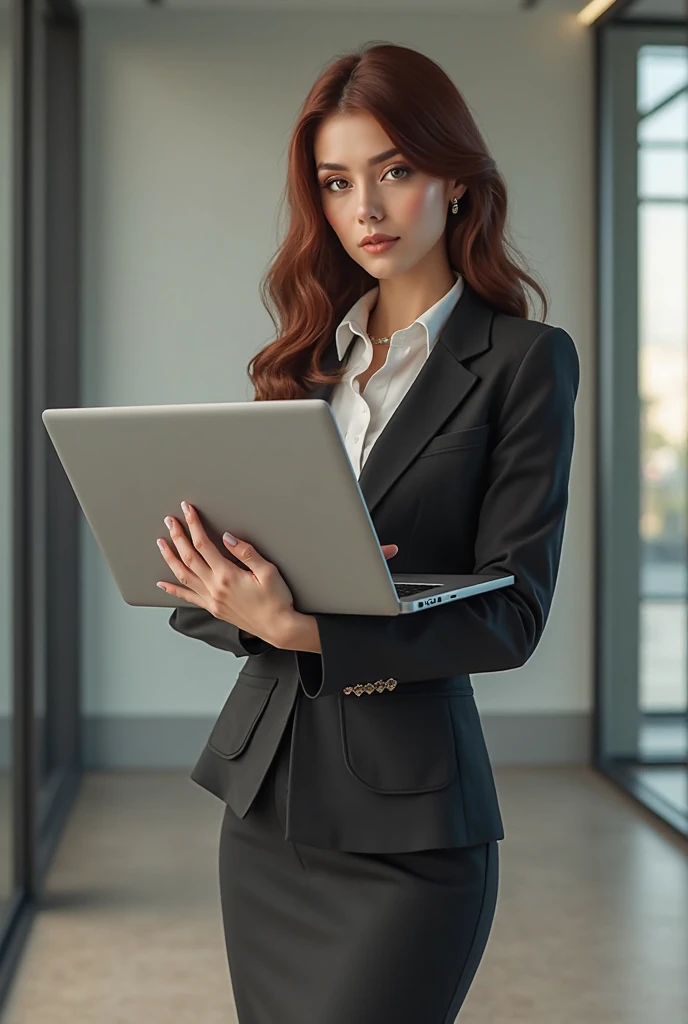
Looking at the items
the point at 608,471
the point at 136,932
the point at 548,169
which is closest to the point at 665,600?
the point at 608,471

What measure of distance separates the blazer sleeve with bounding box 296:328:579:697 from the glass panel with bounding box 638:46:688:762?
3750 millimetres

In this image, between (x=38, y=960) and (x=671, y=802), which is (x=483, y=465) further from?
(x=671, y=802)

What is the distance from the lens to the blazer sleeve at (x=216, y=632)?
146 centimetres

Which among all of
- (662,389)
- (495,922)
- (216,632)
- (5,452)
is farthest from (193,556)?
(662,389)

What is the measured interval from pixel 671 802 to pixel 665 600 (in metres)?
0.87

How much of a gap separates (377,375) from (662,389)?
12.2ft

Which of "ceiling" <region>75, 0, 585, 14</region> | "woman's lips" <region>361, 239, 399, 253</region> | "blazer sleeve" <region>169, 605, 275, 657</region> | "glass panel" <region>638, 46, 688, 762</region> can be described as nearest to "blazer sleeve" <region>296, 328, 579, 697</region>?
"blazer sleeve" <region>169, 605, 275, 657</region>

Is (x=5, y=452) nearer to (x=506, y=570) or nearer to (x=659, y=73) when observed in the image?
(x=506, y=570)

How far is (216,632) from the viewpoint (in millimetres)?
1496

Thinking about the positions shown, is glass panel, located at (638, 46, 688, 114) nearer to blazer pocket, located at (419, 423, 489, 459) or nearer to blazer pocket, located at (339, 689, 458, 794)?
blazer pocket, located at (419, 423, 489, 459)

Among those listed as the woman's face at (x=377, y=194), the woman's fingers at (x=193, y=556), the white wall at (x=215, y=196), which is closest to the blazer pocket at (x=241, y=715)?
the woman's fingers at (x=193, y=556)

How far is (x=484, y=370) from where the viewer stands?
1449 mm

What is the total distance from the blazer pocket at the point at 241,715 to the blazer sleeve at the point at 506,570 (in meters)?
0.18

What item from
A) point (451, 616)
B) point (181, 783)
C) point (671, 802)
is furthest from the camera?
point (181, 783)
